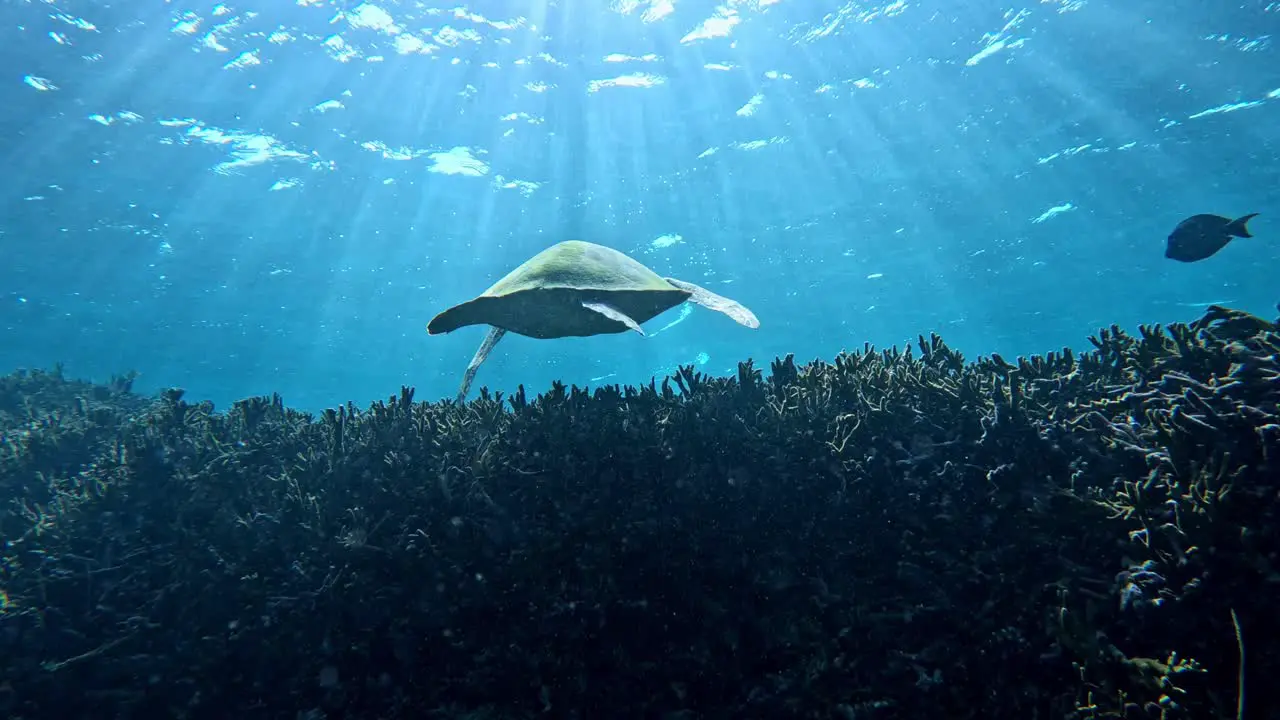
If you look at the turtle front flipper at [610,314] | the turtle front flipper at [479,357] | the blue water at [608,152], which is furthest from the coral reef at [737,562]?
the blue water at [608,152]

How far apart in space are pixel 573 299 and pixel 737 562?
119 inches

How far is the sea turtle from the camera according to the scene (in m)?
5.11

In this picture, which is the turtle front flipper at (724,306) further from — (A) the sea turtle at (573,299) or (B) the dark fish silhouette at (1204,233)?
(B) the dark fish silhouette at (1204,233)

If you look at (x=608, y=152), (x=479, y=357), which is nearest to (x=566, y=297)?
(x=479, y=357)

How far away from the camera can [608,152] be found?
18.6 meters

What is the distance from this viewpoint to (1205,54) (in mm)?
14352

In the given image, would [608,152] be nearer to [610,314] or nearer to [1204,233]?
[610,314]

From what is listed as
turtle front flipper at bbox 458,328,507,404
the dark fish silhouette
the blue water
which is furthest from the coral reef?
the blue water

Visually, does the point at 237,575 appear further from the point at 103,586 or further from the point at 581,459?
the point at 581,459

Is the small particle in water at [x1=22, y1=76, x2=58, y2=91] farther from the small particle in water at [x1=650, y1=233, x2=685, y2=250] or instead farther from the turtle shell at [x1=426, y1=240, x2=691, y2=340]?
the small particle in water at [x1=650, y1=233, x2=685, y2=250]

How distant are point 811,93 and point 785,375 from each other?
48.5 ft

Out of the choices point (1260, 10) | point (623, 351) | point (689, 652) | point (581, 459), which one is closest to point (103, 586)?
point (581, 459)

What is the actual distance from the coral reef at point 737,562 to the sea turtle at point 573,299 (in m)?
0.94

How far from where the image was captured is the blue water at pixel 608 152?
1374 cm
